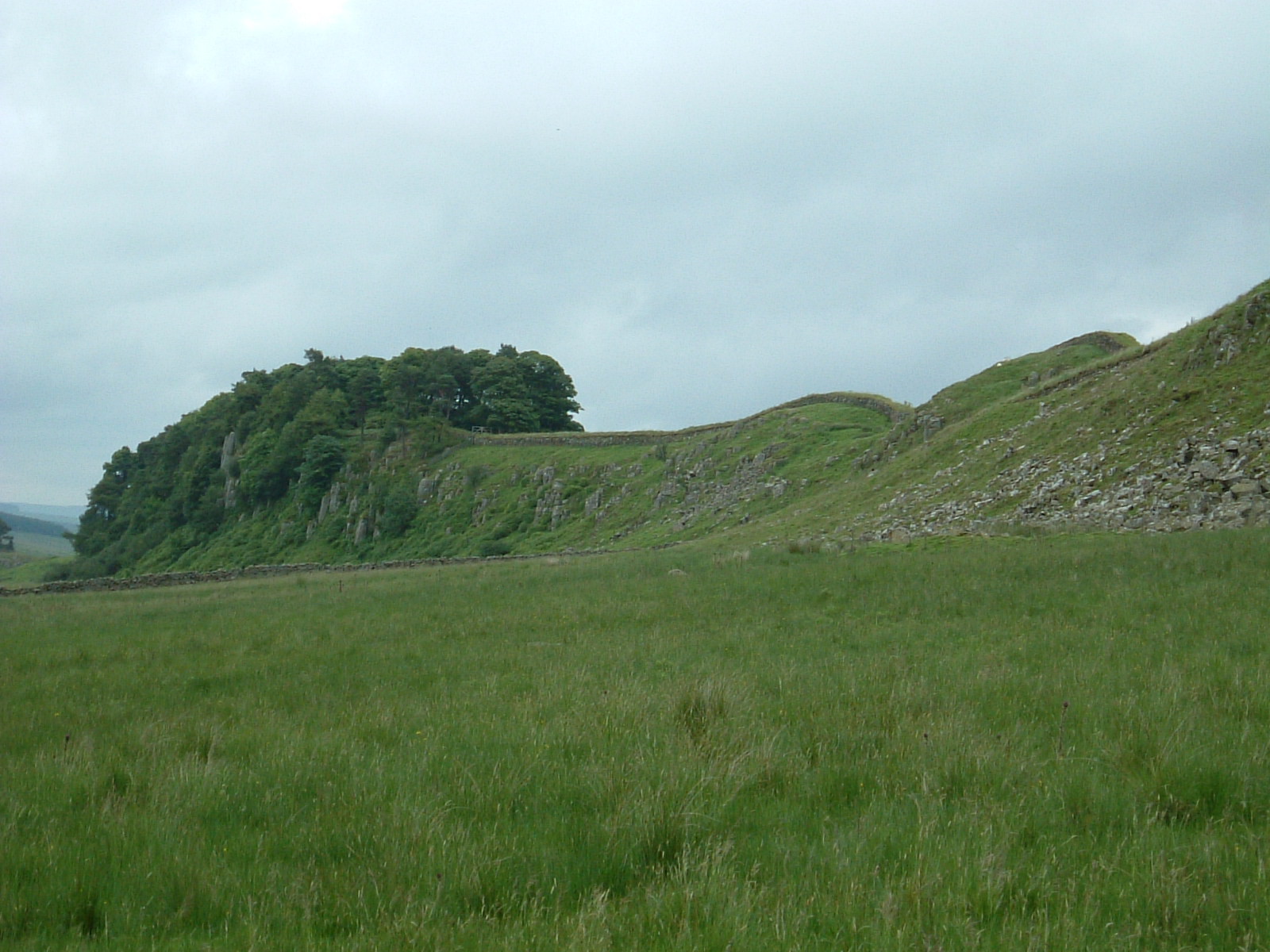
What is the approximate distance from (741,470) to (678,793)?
52381 mm

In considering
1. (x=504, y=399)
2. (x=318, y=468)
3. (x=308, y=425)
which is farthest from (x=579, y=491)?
(x=308, y=425)

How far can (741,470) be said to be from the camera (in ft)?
187

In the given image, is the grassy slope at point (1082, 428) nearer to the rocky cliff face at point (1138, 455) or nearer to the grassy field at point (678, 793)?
the rocky cliff face at point (1138, 455)

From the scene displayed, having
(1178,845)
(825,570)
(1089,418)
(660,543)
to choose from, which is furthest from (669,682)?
(660,543)

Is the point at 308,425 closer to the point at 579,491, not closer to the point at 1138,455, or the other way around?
the point at 579,491

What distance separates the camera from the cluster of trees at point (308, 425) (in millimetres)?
92562

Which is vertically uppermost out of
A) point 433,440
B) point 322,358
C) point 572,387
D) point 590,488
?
point 322,358

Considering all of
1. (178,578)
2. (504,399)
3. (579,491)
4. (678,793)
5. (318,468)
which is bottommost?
(178,578)

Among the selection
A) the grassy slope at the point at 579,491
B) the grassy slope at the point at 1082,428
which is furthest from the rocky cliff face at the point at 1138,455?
the grassy slope at the point at 579,491

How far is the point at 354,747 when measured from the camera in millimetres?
6867

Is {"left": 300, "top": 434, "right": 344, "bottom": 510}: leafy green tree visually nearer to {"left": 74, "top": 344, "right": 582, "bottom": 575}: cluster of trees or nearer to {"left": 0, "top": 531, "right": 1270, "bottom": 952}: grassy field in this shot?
{"left": 74, "top": 344, "right": 582, "bottom": 575}: cluster of trees

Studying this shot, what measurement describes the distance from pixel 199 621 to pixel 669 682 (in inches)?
539

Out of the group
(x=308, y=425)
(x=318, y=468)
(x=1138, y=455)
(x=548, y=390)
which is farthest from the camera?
(x=548, y=390)

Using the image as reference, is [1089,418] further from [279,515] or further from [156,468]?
[156,468]
